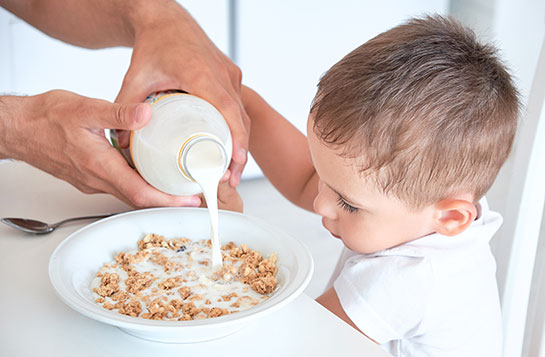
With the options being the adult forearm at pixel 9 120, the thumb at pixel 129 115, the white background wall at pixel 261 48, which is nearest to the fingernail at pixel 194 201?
the thumb at pixel 129 115

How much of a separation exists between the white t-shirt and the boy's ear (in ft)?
0.10

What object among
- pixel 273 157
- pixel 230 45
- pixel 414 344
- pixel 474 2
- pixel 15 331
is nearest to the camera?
pixel 15 331

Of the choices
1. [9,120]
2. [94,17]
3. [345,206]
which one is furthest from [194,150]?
[94,17]

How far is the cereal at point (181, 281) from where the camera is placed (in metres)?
0.64

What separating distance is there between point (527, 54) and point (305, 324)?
9.34 ft

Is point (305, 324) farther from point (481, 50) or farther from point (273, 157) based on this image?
point (273, 157)

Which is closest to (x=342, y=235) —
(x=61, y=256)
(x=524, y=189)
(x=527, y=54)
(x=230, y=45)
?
(x=524, y=189)

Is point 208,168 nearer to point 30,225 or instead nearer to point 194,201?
point 194,201

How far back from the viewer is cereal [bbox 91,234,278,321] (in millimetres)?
638

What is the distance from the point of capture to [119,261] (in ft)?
2.48

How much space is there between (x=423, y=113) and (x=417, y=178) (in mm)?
87

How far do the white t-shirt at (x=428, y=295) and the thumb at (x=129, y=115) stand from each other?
366mm

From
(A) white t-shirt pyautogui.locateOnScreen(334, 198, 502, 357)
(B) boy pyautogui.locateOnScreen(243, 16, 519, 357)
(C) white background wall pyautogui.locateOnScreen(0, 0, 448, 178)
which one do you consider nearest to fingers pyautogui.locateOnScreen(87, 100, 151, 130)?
(B) boy pyautogui.locateOnScreen(243, 16, 519, 357)

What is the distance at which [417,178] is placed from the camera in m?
0.75
